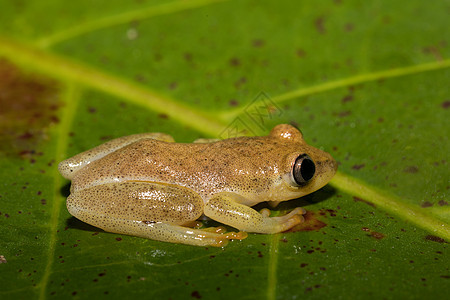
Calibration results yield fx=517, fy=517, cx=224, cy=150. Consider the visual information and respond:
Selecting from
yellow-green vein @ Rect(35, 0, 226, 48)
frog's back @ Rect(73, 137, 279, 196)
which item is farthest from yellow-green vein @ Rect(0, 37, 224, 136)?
frog's back @ Rect(73, 137, 279, 196)

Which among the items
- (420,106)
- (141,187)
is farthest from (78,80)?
(420,106)

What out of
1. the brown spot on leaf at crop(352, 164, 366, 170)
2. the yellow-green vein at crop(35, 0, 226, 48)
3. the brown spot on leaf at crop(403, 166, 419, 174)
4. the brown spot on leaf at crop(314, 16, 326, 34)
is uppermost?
the yellow-green vein at crop(35, 0, 226, 48)

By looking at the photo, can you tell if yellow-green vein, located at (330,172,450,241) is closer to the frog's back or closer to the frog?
the frog

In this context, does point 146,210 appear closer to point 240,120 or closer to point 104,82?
point 240,120

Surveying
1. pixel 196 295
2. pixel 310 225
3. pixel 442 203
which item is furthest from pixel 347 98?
pixel 196 295

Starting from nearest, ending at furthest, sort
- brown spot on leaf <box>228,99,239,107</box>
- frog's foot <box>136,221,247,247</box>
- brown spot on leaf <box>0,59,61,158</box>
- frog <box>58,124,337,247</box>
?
frog's foot <box>136,221,247,247</box> < frog <box>58,124,337,247</box> < brown spot on leaf <box>0,59,61,158</box> < brown spot on leaf <box>228,99,239,107</box>

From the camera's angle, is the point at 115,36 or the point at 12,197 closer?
the point at 12,197

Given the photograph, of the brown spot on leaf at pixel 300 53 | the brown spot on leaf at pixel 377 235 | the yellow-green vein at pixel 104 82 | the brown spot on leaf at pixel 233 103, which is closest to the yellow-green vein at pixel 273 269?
the brown spot on leaf at pixel 377 235

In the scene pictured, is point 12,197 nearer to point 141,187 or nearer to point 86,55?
point 141,187
